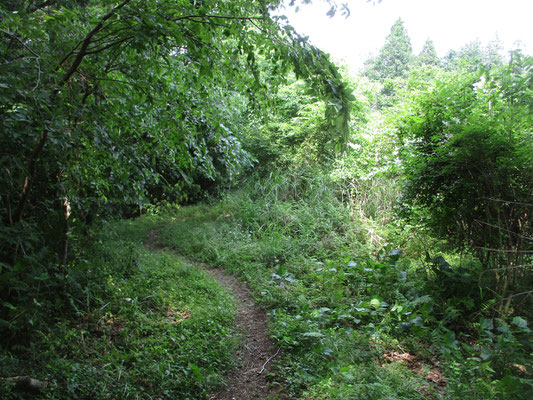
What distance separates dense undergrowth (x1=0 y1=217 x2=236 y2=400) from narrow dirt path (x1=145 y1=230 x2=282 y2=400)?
0.15 meters

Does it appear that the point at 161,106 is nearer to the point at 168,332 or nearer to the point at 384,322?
the point at 168,332

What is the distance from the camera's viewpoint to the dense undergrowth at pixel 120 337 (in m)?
2.92

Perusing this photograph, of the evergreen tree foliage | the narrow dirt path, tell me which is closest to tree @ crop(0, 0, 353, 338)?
the evergreen tree foliage

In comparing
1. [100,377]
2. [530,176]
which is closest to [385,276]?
[530,176]

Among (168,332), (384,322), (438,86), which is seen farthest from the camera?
(438,86)

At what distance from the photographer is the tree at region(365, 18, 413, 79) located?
38062 mm

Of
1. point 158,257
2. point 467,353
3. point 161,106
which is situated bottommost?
point 467,353

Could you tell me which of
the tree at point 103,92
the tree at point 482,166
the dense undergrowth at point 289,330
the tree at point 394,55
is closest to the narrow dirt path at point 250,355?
the dense undergrowth at point 289,330

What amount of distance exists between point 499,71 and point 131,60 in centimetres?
417

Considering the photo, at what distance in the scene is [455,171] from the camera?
468cm

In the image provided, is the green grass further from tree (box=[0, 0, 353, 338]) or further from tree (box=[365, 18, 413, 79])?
tree (box=[365, 18, 413, 79])

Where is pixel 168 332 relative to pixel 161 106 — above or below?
below

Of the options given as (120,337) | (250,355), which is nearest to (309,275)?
(250,355)

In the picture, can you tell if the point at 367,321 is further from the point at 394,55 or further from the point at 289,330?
the point at 394,55
